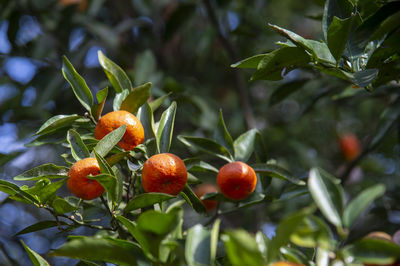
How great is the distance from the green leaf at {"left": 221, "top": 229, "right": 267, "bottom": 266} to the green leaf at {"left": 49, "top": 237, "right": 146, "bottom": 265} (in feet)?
0.90

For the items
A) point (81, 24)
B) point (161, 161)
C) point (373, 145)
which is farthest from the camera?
point (81, 24)

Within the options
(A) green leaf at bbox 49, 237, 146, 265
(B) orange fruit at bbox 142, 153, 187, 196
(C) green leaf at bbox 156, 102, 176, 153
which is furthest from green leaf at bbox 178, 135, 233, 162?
(A) green leaf at bbox 49, 237, 146, 265

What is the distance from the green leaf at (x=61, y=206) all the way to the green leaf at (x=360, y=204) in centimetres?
59

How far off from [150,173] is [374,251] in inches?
20.4

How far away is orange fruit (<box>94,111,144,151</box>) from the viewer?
110 cm

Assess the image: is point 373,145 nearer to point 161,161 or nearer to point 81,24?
point 161,161

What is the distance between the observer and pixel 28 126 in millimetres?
2371

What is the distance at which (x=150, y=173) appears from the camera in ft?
3.43

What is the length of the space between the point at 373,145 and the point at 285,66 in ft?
2.63

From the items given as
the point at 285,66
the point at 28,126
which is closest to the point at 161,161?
the point at 285,66

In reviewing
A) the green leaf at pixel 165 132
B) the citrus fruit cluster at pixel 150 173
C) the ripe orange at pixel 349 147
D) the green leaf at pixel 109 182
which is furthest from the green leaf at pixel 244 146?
the ripe orange at pixel 349 147

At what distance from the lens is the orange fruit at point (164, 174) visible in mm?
1033

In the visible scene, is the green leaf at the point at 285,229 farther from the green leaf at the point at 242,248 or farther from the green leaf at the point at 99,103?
the green leaf at the point at 99,103

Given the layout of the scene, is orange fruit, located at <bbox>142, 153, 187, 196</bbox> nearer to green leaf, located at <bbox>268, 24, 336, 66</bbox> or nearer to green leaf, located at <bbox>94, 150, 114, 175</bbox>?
green leaf, located at <bbox>94, 150, 114, 175</bbox>
